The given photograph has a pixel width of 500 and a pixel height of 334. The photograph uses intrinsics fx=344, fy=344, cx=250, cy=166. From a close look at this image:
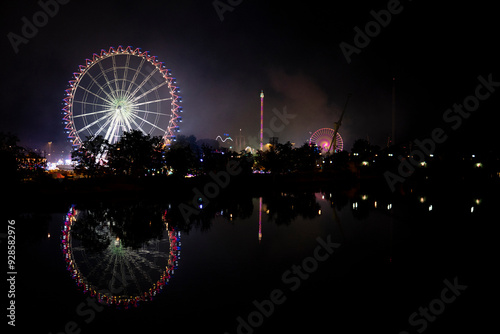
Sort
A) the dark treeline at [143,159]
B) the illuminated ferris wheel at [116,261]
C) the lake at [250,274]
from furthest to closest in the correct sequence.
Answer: the dark treeline at [143,159] → the illuminated ferris wheel at [116,261] → the lake at [250,274]

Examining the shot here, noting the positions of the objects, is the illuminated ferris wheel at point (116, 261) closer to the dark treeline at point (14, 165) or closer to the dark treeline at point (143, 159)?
the dark treeline at point (14, 165)

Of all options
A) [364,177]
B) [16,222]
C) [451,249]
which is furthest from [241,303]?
[364,177]

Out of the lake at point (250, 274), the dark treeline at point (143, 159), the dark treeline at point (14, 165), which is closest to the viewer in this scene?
the lake at point (250, 274)

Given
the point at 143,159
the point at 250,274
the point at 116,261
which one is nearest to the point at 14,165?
the point at 143,159

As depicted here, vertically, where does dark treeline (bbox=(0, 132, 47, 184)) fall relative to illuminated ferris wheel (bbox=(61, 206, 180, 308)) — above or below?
above

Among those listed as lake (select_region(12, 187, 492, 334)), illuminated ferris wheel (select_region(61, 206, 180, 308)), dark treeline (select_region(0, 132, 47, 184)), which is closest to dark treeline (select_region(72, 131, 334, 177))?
dark treeline (select_region(0, 132, 47, 184))

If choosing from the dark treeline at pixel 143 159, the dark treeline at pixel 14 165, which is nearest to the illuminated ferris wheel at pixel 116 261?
the dark treeline at pixel 14 165

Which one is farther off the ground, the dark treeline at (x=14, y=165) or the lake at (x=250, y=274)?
the dark treeline at (x=14, y=165)

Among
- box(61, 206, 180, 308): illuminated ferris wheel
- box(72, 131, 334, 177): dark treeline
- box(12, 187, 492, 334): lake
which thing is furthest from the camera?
box(72, 131, 334, 177): dark treeline

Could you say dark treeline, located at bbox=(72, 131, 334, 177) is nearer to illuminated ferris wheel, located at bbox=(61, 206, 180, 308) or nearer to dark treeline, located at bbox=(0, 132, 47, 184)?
dark treeline, located at bbox=(0, 132, 47, 184)
